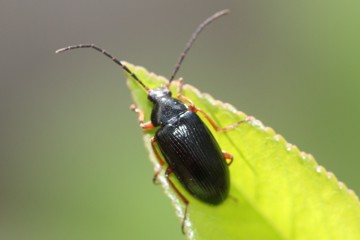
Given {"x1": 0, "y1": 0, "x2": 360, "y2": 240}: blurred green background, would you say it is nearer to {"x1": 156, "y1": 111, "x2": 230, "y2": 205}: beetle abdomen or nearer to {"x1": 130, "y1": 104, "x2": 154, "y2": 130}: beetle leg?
{"x1": 156, "y1": 111, "x2": 230, "y2": 205}: beetle abdomen

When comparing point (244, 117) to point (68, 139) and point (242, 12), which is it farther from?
point (242, 12)

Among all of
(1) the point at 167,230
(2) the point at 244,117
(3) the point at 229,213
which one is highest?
(2) the point at 244,117

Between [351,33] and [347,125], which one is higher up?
[351,33]

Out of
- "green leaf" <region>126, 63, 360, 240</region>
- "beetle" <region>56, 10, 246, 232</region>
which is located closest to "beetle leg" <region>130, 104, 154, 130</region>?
"beetle" <region>56, 10, 246, 232</region>

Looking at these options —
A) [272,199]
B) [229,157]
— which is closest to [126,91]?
[229,157]

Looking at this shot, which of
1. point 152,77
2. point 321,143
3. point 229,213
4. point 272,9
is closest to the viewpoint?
Result: point 229,213

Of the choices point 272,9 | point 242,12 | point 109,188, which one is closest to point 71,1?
point 242,12
